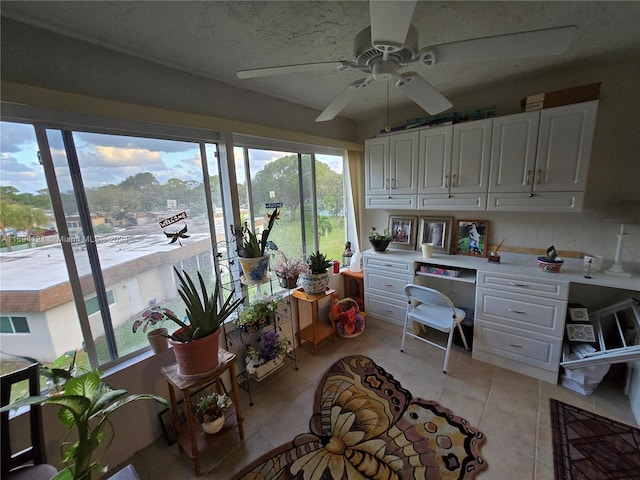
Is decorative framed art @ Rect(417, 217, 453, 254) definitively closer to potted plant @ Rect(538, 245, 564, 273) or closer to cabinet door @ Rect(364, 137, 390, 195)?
cabinet door @ Rect(364, 137, 390, 195)

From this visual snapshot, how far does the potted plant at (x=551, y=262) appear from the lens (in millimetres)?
1943

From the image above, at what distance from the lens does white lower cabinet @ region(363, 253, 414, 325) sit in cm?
262

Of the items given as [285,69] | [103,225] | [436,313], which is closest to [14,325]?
[103,225]

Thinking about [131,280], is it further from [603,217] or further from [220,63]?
[603,217]

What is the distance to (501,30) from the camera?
137 cm

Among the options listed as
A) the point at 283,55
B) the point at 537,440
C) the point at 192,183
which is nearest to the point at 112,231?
the point at 192,183

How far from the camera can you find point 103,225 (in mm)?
1471

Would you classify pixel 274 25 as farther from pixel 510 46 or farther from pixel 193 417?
pixel 193 417

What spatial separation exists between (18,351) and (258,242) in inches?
53.0

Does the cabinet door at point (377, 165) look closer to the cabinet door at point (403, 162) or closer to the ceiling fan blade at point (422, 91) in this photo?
the cabinet door at point (403, 162)

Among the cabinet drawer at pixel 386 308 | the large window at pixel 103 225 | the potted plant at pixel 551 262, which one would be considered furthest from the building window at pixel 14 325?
the potted plant at pixel 551 262

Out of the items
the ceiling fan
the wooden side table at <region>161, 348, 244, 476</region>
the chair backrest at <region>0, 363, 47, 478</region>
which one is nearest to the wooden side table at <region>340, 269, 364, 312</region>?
the wooden side table at <region>161, 348, 244, 476</region>

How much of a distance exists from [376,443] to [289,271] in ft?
4.40

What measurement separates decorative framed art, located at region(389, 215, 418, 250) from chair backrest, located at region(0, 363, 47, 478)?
2.92 m
